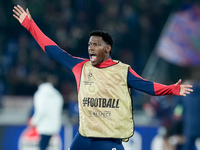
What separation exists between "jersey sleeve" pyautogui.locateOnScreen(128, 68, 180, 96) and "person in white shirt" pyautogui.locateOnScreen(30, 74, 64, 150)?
3.90m

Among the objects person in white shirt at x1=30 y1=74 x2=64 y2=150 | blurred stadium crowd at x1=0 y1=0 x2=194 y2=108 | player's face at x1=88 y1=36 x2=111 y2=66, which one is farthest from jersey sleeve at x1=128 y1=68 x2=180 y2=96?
blurred stadium crowd at x1=0 y1=0 x2=194 y2=108

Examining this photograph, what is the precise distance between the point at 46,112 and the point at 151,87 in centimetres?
414

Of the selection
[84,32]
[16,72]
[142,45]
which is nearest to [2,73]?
[16,72]

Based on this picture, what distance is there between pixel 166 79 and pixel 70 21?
12.1ft

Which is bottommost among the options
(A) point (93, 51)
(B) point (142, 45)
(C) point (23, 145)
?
(C) point (23, 145)

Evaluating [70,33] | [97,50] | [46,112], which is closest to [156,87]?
[97,50]

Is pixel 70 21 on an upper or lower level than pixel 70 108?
upper

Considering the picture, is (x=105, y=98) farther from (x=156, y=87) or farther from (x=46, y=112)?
(x=46, y=112)

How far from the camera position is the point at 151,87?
435 cm

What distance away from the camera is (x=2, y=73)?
509 inches

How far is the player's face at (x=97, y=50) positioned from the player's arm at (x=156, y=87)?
1.04ft

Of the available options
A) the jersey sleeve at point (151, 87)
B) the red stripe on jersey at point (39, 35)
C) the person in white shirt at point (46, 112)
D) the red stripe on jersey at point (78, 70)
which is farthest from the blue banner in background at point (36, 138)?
the jersey sleeve at point (151, 87)

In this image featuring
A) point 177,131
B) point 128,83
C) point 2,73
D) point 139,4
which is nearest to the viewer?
point 128,83

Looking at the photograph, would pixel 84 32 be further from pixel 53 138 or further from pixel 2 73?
pixel 53 138
